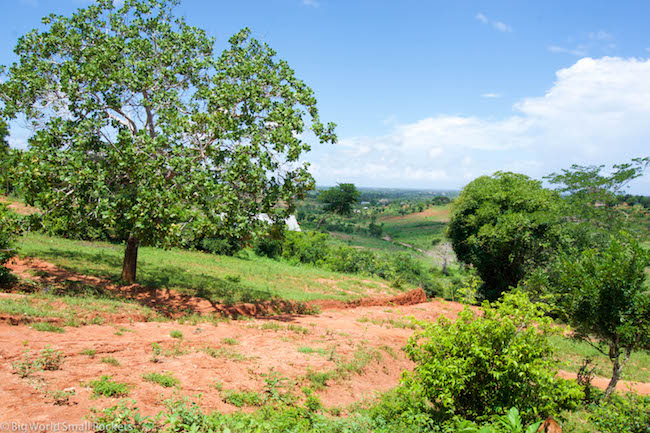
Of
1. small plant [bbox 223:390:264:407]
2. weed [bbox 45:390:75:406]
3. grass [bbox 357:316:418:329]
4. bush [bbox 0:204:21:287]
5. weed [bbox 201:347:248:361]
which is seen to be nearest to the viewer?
weed [bbox 45:390:75:406]

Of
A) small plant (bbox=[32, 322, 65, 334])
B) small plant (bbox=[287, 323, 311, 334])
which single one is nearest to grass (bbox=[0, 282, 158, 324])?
small plant (bbox=[32, 322, 65, 334])

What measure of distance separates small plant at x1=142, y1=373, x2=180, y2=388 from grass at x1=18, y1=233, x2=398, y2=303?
5705 millimetres

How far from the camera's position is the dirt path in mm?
4785

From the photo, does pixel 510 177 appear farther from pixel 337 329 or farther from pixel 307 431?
pixel 307 431

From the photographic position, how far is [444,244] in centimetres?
4516

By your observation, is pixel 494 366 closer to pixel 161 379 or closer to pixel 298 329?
pixel 161 379

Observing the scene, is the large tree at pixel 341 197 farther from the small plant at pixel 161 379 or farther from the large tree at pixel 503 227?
the small plant at pixel 161 379

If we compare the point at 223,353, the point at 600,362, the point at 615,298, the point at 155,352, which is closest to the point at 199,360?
the point at 223,353

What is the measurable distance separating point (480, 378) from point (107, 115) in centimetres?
1030

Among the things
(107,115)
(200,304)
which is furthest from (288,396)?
(107,115)

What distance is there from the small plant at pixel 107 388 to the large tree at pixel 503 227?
18631mm

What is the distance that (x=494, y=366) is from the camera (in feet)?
17.4

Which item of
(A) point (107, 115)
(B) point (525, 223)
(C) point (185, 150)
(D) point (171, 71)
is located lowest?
(B) point (525, 223)

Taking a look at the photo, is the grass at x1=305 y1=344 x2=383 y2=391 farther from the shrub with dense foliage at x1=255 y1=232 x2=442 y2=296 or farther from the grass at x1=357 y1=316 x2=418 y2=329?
the shrub with dense foliage at x1=255 y1=232 x2=442 y2=296
